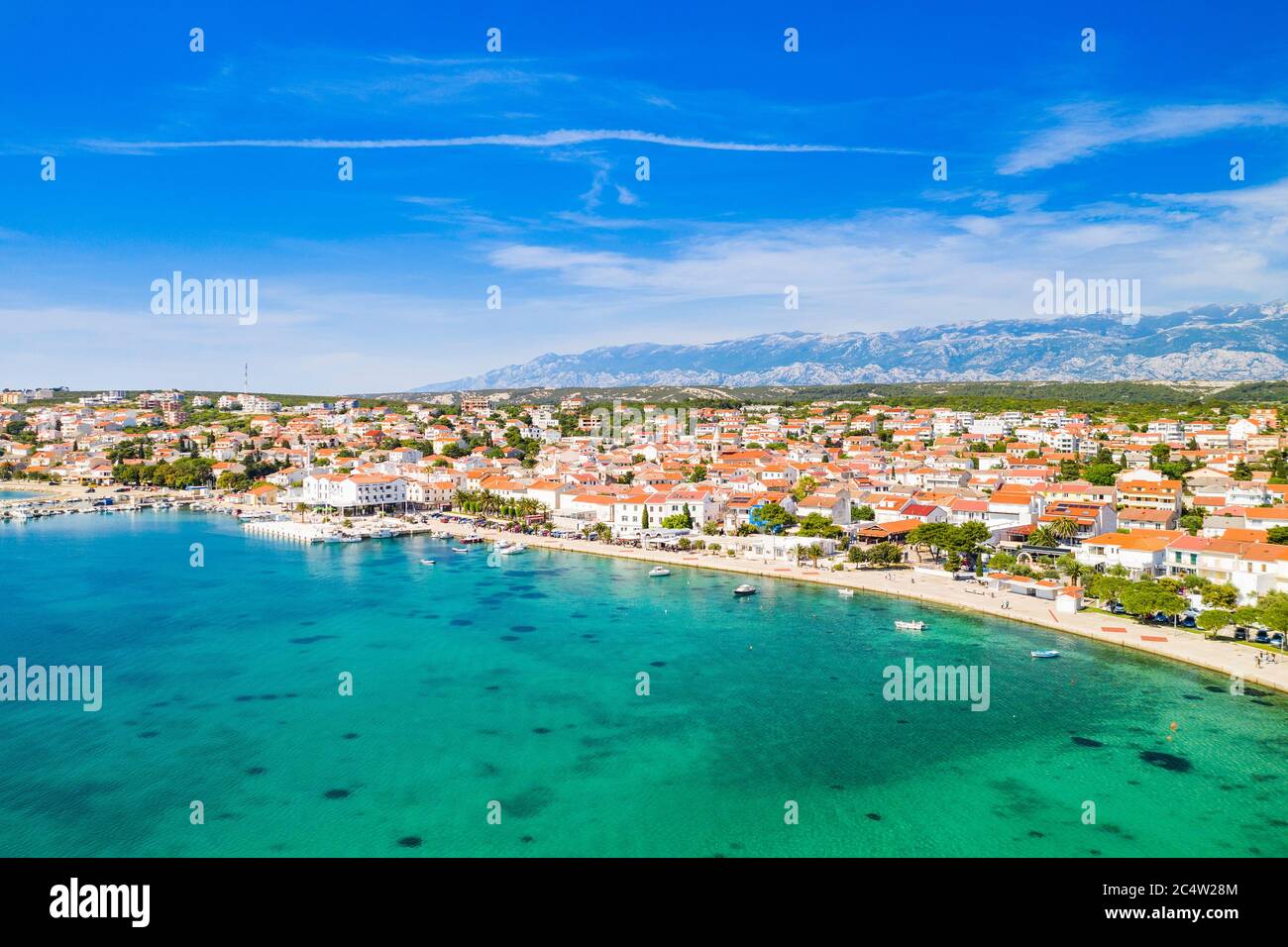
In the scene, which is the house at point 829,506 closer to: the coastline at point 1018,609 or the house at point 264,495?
the coastline at point 1018,609

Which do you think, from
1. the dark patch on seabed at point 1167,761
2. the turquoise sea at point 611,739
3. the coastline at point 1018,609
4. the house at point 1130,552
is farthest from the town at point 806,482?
the dark patch on seabed at point 1167,761

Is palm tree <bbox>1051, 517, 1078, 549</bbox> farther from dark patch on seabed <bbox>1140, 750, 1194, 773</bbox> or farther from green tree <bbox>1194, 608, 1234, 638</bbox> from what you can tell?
dark patch on seabed <bbox>1140, 750, 1194, 773</bbox>

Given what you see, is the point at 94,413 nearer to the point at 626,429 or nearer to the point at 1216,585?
the point at 626,429

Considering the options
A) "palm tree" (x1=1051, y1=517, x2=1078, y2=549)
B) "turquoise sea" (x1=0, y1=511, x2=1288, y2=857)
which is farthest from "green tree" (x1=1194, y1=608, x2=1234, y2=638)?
"palm tree" (x1=1051, y1=517, x2=1078, y2=549)

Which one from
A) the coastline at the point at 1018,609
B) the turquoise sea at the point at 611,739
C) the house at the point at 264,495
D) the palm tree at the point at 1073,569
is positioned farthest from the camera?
the house at the point at 264,495

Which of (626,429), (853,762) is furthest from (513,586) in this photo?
(626,429)
